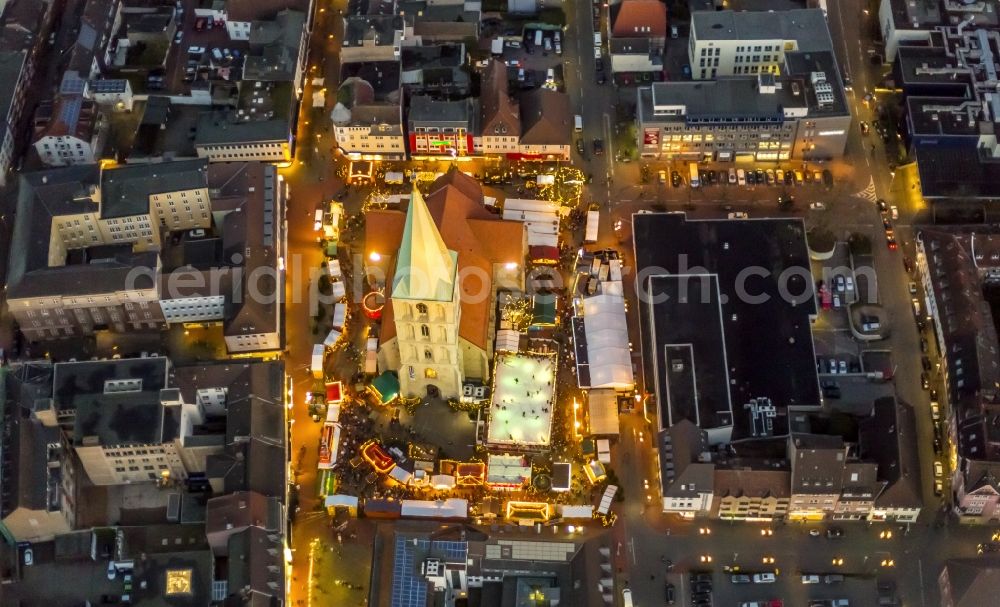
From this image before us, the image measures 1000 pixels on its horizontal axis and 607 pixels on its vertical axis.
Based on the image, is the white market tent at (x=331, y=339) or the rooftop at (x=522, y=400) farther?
the white market tent at (x=331, y=339)

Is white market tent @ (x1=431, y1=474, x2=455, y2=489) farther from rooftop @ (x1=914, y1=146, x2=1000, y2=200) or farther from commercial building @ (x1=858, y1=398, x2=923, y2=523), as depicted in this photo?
rooftop @ (x1=914, y1=146, x2=1000, y2=200)

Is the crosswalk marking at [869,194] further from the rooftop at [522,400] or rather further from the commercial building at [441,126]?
the commercial building at [441,126]

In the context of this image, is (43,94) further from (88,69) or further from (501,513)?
(501,513)

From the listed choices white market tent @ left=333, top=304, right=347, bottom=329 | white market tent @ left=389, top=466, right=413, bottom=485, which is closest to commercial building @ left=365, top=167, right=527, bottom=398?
white market tent @ left=333, top=304, right=347, bottom=329

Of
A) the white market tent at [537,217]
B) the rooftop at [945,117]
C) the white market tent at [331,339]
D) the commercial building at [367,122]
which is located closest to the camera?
the white market tent at [331,339]

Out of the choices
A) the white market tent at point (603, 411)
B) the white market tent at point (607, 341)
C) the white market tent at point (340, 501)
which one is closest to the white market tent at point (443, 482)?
the white market tent at point (340, 501)
